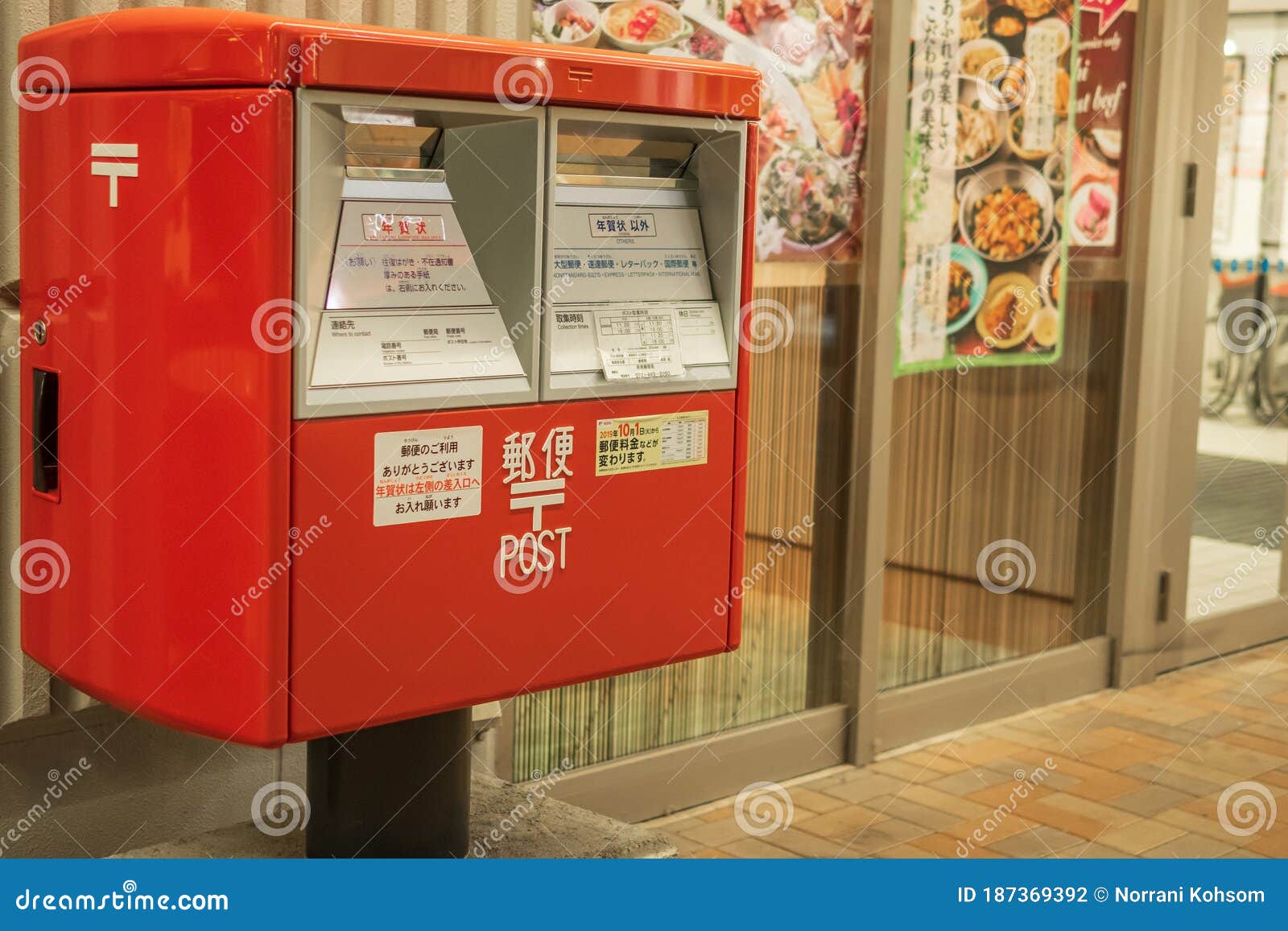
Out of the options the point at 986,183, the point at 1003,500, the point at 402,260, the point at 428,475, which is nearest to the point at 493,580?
the point at 428,475

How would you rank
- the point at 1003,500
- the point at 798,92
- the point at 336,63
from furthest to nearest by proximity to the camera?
the point at 1003,500 → the point at 798,92 → the point at 336,63

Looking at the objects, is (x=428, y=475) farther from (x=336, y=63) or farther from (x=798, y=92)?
(x=798, y=92)

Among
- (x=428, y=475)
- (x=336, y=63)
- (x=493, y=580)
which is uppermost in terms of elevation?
(x=336, y=63)

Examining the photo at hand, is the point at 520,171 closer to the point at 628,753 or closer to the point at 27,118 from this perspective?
the point at 27,118

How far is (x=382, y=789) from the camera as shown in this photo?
2107mm

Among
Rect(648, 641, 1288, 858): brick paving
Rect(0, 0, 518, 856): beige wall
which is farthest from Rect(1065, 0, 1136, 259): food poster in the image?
Rect(0, 0, 518, 856): beige wall

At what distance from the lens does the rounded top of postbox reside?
1768 mm

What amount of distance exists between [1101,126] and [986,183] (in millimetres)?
635

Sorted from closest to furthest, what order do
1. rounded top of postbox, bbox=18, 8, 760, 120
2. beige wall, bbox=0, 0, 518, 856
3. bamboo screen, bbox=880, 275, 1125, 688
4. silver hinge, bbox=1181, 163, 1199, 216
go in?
rounded top of postbox, bbox=18, 8, 760, 120
beige wall, bbox=0, 0, 518, 856
bamboo screen, bbox=880, 275, 1125, 688
silver hinge, bbox=1181, 163, 1199, 216

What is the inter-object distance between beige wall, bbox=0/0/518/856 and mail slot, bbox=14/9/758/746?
0.22 m

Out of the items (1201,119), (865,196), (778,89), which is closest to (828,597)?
(865,196)

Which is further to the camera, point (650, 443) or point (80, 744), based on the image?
point (80, 744)

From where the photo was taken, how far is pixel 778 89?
365 centimetres

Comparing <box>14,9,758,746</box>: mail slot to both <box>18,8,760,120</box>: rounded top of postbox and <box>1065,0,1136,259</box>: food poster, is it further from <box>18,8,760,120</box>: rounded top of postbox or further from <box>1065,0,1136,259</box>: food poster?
<box>1065,0,1136,259</box>: food poster
